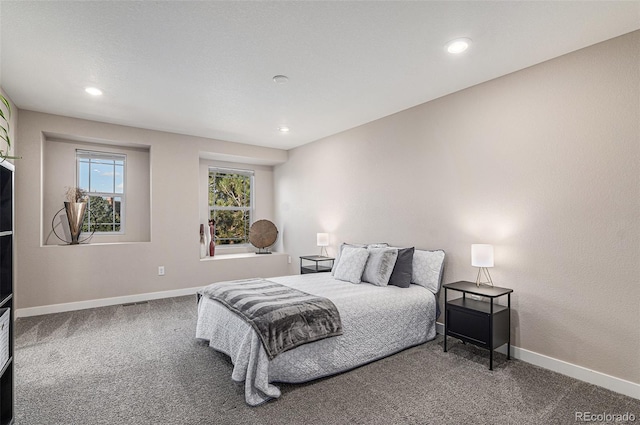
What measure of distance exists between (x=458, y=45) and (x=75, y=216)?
197 inches

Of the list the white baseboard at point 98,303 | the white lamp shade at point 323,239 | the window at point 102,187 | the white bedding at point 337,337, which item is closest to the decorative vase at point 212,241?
the white baseboard at point 98,303

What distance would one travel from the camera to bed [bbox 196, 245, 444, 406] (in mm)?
2311

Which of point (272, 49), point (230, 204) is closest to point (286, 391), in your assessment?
point (272, 49)

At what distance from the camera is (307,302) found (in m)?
2.65

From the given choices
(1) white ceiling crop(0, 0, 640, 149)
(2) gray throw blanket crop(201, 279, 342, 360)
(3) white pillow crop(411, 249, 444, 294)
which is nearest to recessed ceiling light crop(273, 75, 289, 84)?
(1) white ceiling crop(0, 0, 640, 149)

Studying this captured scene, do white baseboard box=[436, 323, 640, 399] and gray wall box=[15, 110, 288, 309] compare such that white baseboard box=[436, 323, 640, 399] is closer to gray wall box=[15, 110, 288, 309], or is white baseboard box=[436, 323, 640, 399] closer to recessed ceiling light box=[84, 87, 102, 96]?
gray wall box=[15, 110, 288, 309]

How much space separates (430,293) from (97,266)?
173 inches

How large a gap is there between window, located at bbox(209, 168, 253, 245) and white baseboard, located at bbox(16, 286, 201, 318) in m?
1.33

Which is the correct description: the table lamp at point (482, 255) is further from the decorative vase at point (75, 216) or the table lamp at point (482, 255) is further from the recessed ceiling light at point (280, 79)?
the decorative vase at point (75, 216)

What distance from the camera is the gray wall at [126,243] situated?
403cm

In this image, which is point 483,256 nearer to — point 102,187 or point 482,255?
point 482,255

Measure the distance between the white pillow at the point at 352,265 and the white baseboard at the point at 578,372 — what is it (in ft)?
4.92

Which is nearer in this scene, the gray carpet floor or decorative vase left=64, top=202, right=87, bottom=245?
the gray carpet floor

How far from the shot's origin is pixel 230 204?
20.7 feet
